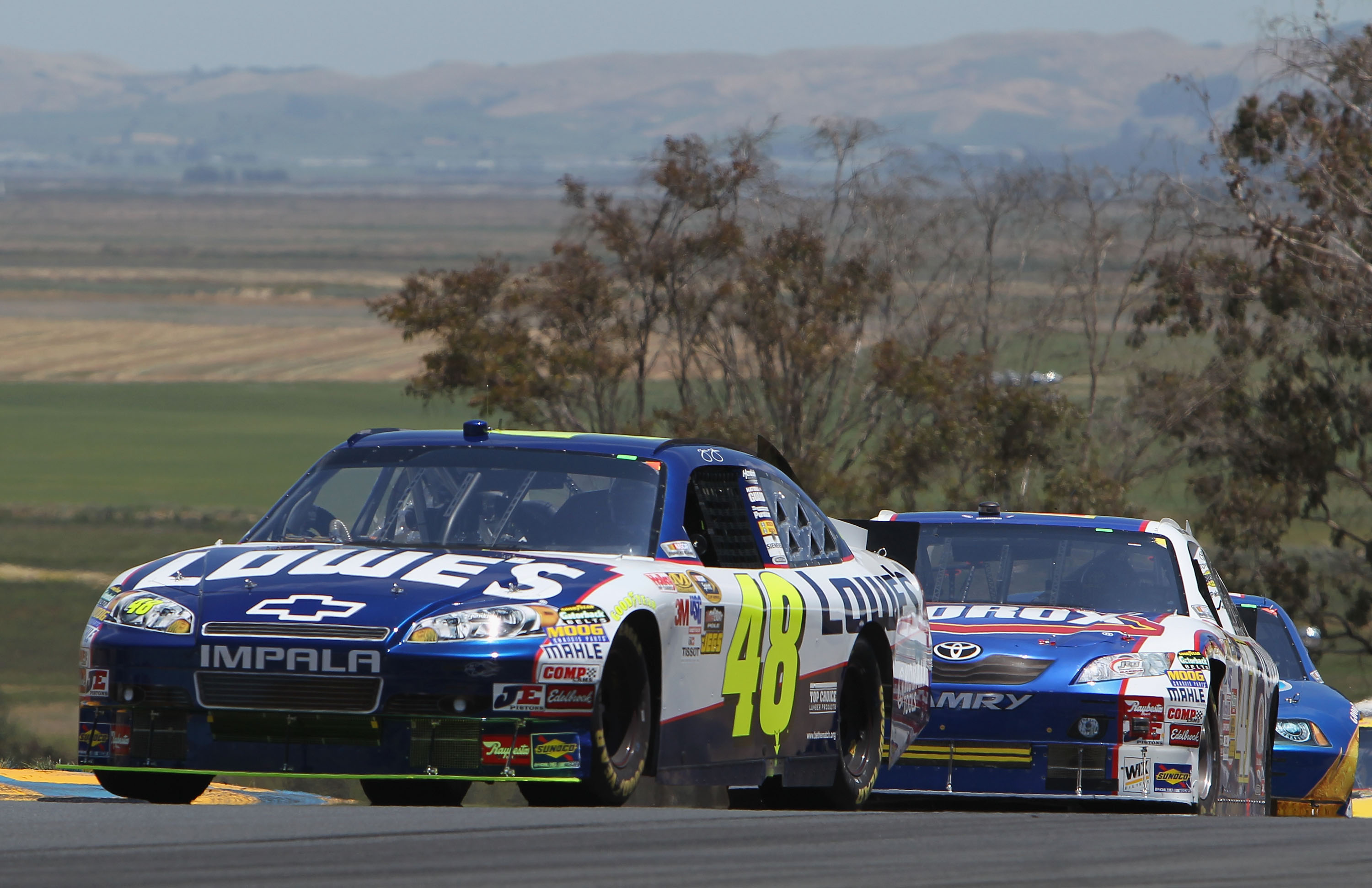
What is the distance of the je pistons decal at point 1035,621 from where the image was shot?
33.6 ft

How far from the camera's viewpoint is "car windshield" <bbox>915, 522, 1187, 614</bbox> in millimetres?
10945

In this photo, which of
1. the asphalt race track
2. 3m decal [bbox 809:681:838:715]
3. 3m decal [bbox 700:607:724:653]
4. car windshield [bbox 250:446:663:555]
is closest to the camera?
the asphalt race track

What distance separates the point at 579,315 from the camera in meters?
33.8

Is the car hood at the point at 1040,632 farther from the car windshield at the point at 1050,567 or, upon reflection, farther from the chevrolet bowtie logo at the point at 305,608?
the chevrolet bowtie logo at the point at 305,608

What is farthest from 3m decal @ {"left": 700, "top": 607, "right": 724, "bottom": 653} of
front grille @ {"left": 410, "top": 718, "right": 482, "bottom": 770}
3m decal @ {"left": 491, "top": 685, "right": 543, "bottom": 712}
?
front grille @ {"left": 410, "top": 718, "right": 482, "bottom": 770}

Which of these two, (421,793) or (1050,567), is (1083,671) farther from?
(421,793)

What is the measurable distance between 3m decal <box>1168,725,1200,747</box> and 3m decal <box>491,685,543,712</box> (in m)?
3.95

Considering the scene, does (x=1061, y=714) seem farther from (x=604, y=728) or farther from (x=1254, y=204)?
(x=1254, y=204)

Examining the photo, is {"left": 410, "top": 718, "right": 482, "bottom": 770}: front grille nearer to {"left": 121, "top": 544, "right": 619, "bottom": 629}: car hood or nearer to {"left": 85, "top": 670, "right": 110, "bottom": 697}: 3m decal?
{"left": 121, "top": 544, "right": 619, "bottom": 629}: car hood

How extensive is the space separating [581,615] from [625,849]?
1.16 metres

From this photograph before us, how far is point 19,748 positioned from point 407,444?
59.2 feet

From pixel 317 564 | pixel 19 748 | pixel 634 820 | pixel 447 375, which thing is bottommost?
pixel 19 748

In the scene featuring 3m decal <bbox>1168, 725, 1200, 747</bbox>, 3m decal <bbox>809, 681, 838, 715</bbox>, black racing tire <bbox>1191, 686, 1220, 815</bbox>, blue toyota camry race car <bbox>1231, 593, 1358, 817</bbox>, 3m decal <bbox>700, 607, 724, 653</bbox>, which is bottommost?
blue toyota camry race car <bbox>1231, 593, 1358, 817</bbox>

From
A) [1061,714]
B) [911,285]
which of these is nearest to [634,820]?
[1061,714]
